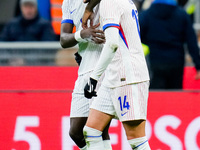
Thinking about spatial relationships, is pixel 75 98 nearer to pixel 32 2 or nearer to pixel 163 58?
pixel 163 58

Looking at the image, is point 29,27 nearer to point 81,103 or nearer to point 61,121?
point 61,121

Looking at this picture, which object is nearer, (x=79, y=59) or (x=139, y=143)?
(x=139, y=143)

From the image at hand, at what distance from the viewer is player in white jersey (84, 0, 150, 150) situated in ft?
13.9

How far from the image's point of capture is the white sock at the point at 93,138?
451cm

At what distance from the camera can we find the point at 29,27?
8.88 meters

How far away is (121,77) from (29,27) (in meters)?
4.72

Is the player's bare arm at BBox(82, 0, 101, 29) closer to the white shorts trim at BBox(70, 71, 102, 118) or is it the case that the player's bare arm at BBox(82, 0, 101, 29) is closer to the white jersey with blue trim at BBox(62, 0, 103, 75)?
the white jersey with blue trim at BBox(62, 0, 103, 75)

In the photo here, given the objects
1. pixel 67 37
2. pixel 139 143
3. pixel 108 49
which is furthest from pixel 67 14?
pixel 139 143

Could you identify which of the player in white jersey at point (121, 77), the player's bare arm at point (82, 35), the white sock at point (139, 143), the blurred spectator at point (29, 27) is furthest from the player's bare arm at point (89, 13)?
the blurred spectator at point (29, 27)

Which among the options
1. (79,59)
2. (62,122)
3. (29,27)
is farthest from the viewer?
(29,27)

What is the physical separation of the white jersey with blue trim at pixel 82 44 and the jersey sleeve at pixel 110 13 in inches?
24.3

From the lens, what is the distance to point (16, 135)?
19.3 feet

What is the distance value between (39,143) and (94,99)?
1464mm

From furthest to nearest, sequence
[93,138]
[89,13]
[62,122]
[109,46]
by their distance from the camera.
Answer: [62,122] < [89,13] < [93,138] < [109,46]
